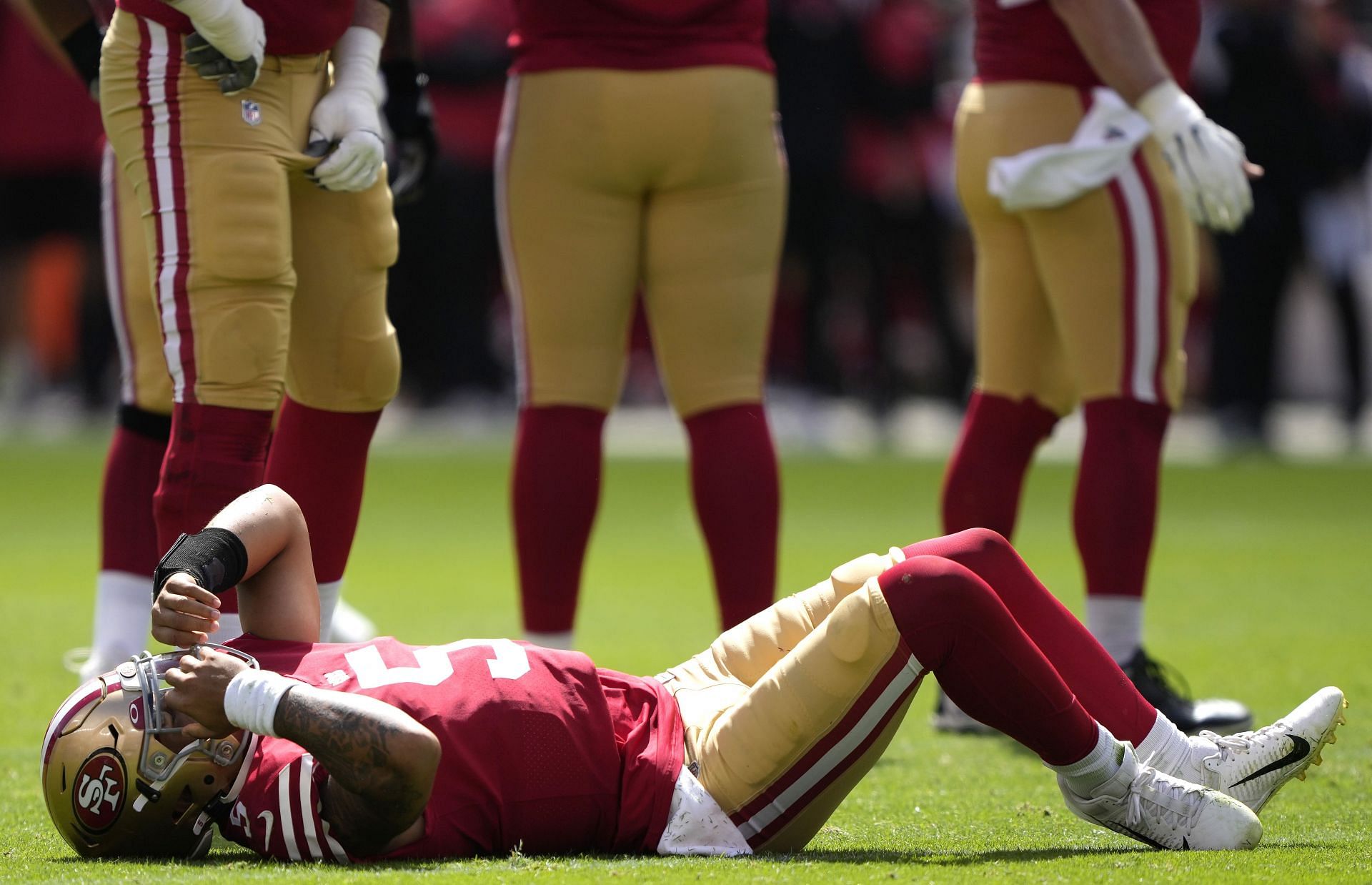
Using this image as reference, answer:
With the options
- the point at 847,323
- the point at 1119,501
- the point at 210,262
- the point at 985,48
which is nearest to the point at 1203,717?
the point at 1119,501

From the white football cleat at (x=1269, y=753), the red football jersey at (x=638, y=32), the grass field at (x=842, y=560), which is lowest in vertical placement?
the grass field at (x=842, y=560)

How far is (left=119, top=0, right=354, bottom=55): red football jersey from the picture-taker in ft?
11.1

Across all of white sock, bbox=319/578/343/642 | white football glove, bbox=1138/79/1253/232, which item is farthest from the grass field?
white football glove, bbox=1138/79/1253/232

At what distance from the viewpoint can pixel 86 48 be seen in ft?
12.8

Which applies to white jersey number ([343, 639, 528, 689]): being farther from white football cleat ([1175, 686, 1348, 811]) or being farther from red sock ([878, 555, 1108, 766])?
white football cleat ([1175, 686, 1348, 811])

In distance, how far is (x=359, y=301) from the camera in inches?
143

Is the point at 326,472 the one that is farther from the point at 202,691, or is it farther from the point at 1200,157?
the point at 1200,157

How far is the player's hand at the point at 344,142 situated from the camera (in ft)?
11.4

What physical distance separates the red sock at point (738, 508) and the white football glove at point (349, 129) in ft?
2.98

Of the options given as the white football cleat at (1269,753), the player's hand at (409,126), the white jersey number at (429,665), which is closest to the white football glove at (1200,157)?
the white football cleat at (1269,753)

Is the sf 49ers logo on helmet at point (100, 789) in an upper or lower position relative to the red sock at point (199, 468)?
lower

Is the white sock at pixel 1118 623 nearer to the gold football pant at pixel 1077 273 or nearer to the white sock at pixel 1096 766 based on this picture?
the gold football pant at pixel 1077 273

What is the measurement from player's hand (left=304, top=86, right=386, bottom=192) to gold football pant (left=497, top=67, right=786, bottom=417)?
55cm

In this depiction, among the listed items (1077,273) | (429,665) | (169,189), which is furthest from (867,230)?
(429,665)
